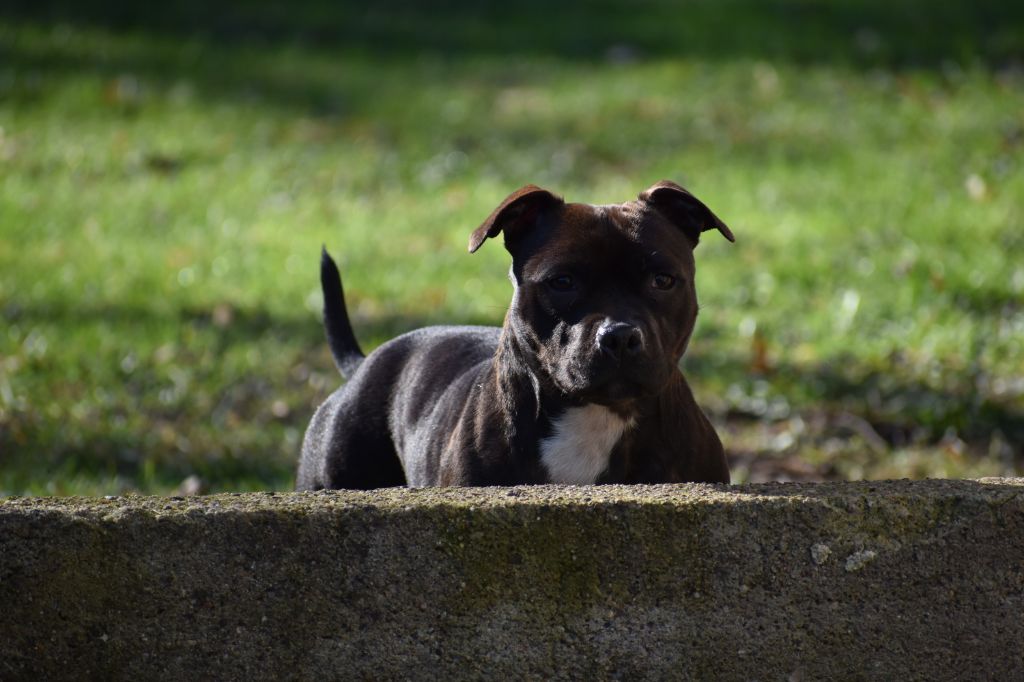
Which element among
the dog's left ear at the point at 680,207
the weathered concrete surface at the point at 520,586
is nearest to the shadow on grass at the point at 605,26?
the dog's left ear at the point at 680,207

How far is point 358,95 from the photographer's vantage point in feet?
43.3

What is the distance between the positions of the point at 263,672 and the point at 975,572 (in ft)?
5.60

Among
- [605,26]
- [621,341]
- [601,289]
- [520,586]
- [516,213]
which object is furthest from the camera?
[605,26]

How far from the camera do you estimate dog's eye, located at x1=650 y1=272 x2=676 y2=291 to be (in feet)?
13.0

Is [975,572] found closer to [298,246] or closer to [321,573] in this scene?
[321,573]

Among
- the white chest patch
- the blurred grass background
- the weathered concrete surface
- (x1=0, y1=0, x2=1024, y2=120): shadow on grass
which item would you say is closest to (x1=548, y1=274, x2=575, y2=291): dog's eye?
the white chest patch

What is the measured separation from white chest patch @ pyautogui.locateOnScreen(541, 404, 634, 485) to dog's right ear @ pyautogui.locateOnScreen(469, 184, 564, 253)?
0.58 metres

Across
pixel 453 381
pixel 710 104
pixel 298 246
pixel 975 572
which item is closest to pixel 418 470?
pixel 453 381

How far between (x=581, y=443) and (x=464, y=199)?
6536mm

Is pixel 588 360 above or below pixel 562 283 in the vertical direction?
below

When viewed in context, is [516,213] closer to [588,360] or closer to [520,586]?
[588,360]

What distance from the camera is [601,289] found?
3.95m

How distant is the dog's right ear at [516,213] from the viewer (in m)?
4.03

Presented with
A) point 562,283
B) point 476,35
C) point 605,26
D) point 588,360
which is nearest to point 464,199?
point 476,35
